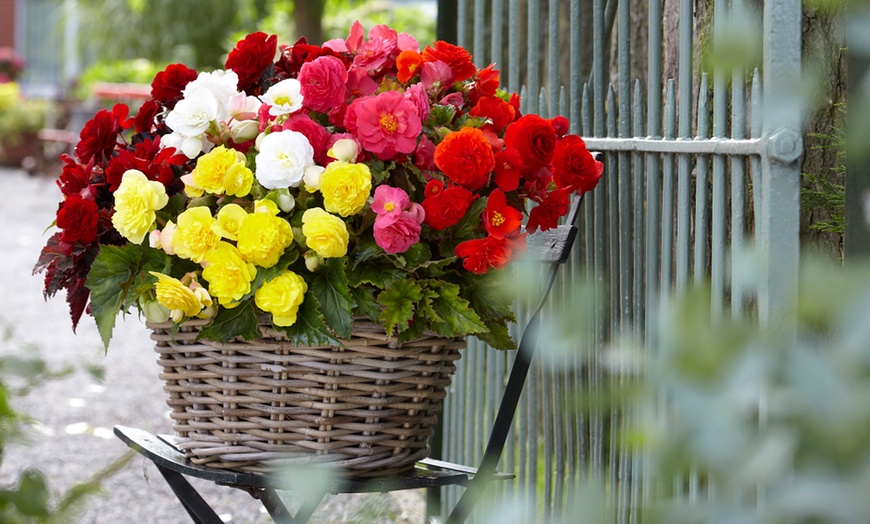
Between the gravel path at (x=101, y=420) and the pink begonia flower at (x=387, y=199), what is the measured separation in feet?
1.47

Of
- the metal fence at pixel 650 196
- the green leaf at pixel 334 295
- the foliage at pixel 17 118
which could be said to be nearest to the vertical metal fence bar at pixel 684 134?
the metal fence at pixel 650 196

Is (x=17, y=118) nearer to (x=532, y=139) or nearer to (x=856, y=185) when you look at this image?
(x=532, y=139)

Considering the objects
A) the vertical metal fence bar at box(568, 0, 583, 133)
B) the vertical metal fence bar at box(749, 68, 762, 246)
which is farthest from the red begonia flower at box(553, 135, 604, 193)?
the vertical metal fence bar at box(568, 0, 583, 133)

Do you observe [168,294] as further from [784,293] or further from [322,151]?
[784,293]

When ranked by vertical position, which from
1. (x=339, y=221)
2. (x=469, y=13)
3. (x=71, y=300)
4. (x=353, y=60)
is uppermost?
(x=469, y=13)

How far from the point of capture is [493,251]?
4.64 ft

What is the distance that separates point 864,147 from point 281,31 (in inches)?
387

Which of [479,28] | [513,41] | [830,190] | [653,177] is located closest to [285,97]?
[653,177]

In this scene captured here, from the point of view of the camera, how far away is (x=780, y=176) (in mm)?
1101

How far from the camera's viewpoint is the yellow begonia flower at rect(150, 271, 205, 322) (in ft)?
4.54

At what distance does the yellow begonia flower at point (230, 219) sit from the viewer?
4.60 ft

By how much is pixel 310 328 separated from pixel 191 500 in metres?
0.38

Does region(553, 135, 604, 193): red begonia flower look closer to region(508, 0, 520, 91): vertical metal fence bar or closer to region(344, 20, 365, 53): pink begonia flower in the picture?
region(344, 20, 365, 53): pink begonia flower

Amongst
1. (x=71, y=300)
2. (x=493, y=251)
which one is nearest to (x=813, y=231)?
(x=493, y=251)
